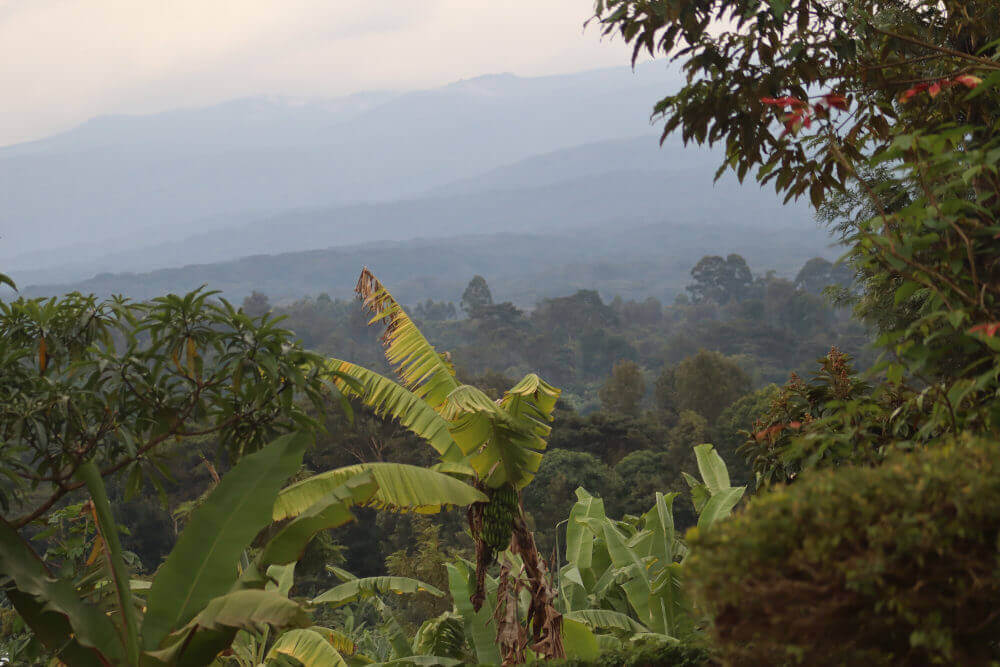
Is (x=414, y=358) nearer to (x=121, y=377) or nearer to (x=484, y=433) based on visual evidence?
(x=484, y=433)

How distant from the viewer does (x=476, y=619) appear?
22.8ft

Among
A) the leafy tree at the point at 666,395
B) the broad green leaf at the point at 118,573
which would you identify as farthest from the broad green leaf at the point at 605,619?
the leafy tree at the point at 666,395

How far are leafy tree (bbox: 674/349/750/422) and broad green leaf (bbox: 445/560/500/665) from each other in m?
28.9

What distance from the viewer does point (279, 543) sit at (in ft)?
15.0

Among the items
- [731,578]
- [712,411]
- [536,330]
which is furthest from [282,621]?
[536,330]

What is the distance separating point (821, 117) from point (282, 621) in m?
3.18

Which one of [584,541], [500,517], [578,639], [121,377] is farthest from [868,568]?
[584,541]

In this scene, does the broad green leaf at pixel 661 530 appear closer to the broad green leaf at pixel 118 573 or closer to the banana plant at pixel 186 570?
the banana plant at pixel 186 570

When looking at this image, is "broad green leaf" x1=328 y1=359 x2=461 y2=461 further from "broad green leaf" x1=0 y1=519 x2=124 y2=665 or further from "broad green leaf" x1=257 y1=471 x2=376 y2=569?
"broad green leaf" x1=0 y1=519 x2=124 y2=665

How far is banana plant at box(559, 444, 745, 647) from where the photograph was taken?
7.34 meters

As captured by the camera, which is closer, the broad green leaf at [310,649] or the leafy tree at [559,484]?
the broad green leaf at [310,649]

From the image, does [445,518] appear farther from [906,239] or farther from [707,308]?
[707,308]

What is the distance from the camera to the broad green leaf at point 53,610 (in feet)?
13.0

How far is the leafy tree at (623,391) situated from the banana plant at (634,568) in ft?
100
